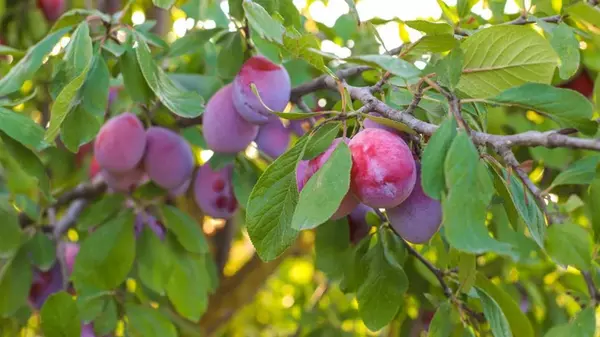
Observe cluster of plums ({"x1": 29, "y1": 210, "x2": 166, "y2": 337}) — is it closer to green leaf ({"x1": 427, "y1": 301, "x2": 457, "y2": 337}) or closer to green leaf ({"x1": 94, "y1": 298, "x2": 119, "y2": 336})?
green leaf ({"x1": 94, "y1": 298, "x2": 119, "y2": 336})

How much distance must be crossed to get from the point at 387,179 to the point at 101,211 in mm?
581

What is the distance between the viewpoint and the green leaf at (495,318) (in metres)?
0.54

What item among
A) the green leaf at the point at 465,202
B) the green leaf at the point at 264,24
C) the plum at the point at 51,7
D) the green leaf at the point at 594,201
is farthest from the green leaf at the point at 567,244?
the plum at the point at 51,7

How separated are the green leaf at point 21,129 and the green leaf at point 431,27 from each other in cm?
40

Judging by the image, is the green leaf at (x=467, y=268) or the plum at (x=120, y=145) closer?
the green leaf at (x=467, y=268)

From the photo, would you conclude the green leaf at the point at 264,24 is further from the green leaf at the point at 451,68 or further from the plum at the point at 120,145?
the plum at the point at 120,145

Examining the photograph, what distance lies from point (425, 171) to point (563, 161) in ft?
1.80

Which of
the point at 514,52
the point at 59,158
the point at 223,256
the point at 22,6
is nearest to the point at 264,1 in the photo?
the point at 514,52

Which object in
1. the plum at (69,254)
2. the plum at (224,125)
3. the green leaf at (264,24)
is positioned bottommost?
the plum at (69,254)

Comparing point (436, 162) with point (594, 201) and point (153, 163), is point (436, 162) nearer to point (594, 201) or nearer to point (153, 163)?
point (594, 201)

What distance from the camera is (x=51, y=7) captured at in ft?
4.62

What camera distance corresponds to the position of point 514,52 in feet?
1.65

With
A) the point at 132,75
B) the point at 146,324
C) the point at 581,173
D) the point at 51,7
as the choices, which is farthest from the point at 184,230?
the point at 51,7

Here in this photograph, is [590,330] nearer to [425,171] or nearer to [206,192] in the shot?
[425,171]
